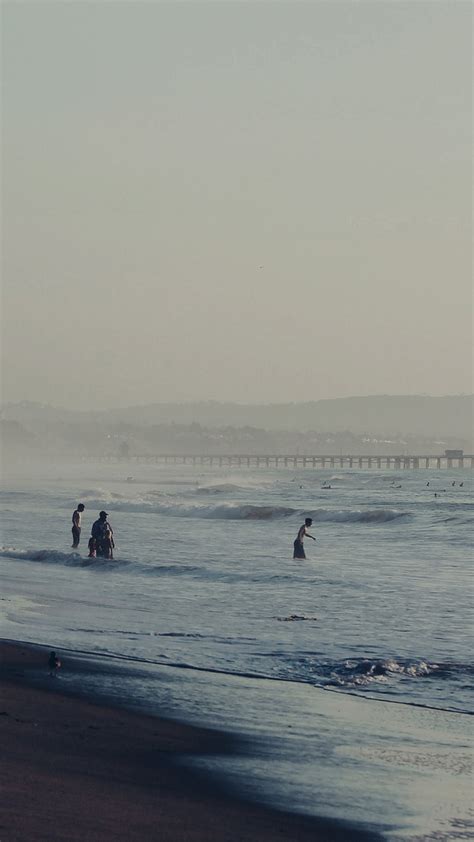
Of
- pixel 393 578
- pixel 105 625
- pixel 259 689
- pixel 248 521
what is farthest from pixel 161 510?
pixel 259 689

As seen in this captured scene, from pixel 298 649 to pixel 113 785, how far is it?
702 centimetres

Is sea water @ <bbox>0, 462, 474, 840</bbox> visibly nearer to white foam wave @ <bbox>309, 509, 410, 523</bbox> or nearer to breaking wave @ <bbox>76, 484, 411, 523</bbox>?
white foam wave @ <bbox>309, 509, 410, 523</bbox>

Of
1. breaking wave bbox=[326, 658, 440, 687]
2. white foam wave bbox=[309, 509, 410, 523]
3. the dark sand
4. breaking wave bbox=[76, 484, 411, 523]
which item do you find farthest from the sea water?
breaking wave bbox=[76, 484, 411, 523]

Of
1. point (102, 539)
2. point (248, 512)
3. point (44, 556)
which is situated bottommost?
point (248, 512)

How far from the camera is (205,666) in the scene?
13016 mm

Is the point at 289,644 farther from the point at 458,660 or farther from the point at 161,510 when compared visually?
the point at 161,510

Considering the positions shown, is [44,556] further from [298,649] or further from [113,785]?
[113,785]

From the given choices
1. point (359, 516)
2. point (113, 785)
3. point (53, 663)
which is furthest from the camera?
point (359, 516)

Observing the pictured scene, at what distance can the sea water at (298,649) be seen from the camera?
8289 millimetres

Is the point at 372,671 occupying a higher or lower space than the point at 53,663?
lower

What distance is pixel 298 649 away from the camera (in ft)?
47.4

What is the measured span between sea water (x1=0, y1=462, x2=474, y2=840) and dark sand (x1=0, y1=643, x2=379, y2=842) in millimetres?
347

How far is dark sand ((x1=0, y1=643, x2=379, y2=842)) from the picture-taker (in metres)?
6.62

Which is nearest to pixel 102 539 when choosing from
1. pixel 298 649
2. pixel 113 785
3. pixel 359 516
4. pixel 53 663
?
pixel 298 649
